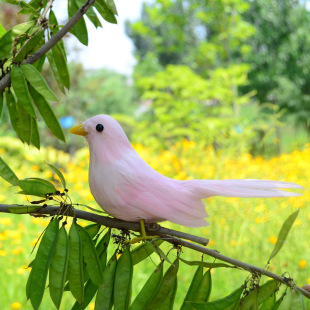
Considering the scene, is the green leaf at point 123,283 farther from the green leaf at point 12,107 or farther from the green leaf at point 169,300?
the green leaf at point 12,107

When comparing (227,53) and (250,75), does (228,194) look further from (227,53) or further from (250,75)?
(250,75)

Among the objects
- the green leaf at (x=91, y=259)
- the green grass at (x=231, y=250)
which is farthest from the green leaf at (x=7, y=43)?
the green grass at (x=231, y=250)

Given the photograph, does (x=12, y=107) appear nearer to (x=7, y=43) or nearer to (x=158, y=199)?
(x=7, y=43)

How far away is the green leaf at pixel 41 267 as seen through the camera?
0.40m

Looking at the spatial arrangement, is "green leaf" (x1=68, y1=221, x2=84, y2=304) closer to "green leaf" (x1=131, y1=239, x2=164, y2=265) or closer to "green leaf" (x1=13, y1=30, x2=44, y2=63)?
"green leaf" (x1=131, y1=239, x2=164, y2=265)

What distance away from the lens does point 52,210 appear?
1.37ft

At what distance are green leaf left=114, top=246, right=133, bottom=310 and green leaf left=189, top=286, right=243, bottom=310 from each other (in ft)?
0.23

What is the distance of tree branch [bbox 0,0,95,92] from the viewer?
446 mm

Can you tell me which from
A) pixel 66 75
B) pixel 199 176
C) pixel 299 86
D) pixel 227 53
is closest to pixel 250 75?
pixel 299 86

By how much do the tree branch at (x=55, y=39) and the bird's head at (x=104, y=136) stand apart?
9 cm

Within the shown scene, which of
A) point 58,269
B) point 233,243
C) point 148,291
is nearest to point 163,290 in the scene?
point 148,291

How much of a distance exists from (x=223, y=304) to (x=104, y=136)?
233 millimetres

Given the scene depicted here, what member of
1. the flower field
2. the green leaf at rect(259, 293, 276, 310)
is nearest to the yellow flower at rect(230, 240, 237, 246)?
the flower field

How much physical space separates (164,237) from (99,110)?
9635mm
